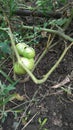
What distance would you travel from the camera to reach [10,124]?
6.63 ft

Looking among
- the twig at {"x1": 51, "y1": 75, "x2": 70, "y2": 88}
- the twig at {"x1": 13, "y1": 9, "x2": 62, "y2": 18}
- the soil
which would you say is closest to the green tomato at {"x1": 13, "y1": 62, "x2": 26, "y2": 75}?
the soil

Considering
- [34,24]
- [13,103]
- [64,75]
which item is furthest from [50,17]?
[13,103]

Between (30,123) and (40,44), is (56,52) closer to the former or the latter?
(40,44)

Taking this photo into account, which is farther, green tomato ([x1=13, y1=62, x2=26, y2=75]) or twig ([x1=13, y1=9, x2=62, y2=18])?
twig ([x1=13, y1=9, x2=62, y2=18])

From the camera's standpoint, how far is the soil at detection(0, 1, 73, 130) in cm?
203

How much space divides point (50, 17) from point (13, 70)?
21.2 inches

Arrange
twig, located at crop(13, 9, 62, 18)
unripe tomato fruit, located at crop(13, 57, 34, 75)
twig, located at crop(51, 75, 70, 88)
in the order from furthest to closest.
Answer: twig, located at crop(13, 9, 62, 18) → twig, located at crop(51, 75, 70, 88) → unripe tomato fruit, located at crop(13, 57, 34, 75)

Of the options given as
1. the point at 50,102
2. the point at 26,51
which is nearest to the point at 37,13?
the point at 26,51

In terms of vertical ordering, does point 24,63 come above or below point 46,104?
above

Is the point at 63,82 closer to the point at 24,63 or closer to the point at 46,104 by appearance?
the point at 46,104

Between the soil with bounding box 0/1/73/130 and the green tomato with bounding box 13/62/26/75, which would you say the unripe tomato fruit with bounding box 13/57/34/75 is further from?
the soil with bounding box 0/1/73/130

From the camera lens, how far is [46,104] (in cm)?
211

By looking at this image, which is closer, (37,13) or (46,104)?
(46,104)

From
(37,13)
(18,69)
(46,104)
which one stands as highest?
(37,13)
